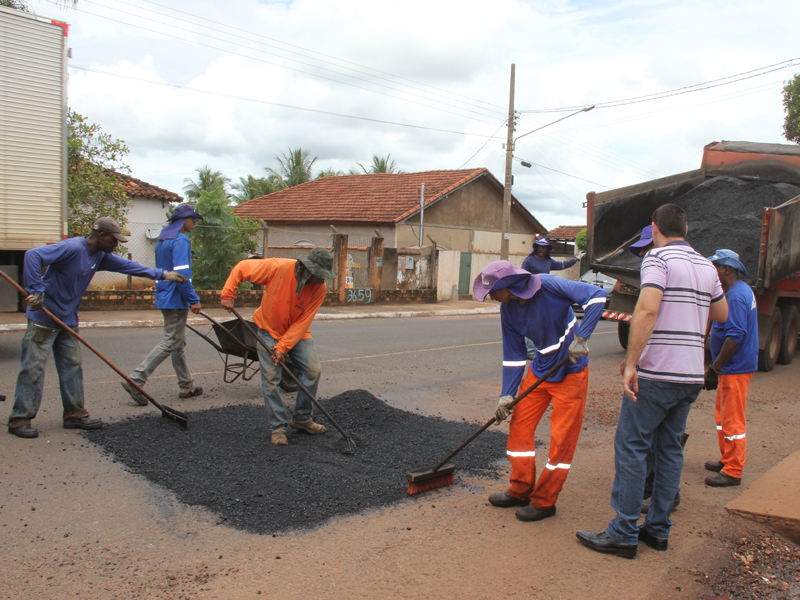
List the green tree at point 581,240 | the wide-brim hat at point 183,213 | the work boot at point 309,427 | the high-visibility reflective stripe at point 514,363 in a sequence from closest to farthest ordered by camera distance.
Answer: the high-visibility reflective stripe at point 514,363 < the work boot at point 309,427 < the wide-brim hat at point 183,213 < the green tree at point 581,240

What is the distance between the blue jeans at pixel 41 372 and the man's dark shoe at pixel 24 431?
1.3 inches

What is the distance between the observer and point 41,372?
5.14m

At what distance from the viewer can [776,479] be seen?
4.72 meters

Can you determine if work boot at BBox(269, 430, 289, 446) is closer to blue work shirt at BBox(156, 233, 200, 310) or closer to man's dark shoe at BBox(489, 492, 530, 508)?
man's dark shoe at BBox(489, 492, 530, 508)

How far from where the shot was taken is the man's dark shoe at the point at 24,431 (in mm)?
4910

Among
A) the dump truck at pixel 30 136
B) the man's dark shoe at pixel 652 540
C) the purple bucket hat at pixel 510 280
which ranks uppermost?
the dump truck at pixel 30 136

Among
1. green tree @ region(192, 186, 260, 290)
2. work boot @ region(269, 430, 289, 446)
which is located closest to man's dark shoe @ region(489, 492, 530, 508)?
work boot @ region(269, 430, 289, 446)

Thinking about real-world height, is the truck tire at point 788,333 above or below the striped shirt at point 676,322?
below

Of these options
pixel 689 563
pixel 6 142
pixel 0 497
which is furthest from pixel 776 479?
pixel 6 142

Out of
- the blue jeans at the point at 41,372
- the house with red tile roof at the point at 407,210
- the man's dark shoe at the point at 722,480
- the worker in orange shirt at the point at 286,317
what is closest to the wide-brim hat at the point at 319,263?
the worker in orange shirt at the point at 286,317

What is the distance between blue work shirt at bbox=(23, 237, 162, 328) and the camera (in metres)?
4.93

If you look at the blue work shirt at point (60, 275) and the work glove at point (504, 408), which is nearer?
the work glove at point (504, 408)

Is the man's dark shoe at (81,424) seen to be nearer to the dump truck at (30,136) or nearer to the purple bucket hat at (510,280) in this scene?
the purple bucket hat at (510,280)

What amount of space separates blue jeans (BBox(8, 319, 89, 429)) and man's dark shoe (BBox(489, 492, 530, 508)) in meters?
3.52
